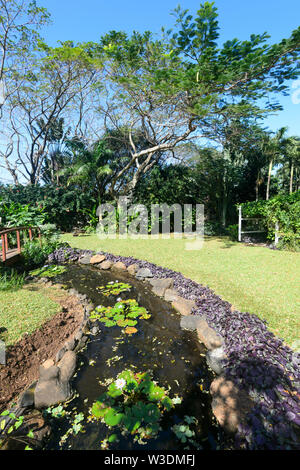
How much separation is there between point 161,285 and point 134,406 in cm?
254

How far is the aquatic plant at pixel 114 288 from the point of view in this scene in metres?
4.38

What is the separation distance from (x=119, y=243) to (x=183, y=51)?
6.67 m

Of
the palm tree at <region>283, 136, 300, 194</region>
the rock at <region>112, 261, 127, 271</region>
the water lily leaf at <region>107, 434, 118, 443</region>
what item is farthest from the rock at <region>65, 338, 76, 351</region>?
the palm tree at <region>283, 136, 300, 194</region>

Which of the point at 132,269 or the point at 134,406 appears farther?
the point at 132,269

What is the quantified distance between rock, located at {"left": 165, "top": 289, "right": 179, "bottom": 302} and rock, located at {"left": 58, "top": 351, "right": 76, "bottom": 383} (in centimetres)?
187

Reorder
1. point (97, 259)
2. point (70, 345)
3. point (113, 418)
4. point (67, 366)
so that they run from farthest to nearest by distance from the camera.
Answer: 1. point (97, 259)
2. point (70, 345)
3. point (67, 366)
4. point (113, 418)

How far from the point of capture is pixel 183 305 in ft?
11.5

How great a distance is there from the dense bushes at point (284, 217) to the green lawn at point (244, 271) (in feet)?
1.88

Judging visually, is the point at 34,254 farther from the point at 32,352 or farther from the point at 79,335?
the point at 32,352

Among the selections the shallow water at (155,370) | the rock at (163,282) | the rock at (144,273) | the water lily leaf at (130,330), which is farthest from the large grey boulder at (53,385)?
the rock at (144,273)

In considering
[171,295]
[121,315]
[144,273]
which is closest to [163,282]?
[171,295]

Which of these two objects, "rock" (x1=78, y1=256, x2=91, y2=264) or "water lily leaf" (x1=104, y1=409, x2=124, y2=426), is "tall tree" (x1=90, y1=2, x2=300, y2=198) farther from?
"water lily leaf" (x1=104, y1=409, x2=124, y2=426)

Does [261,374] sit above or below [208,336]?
above

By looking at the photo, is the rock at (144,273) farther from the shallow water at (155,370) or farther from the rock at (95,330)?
the rock at (95,330)
